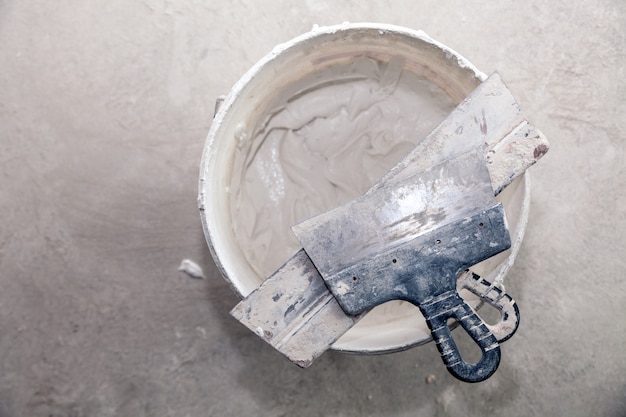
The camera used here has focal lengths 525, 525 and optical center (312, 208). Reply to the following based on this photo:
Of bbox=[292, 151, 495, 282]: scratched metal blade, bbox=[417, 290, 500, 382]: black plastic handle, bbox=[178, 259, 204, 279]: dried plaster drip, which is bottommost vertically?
bbox=[178, 259, 204, 279]: dried plaster drip

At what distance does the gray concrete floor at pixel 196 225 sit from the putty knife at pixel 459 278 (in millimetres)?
468

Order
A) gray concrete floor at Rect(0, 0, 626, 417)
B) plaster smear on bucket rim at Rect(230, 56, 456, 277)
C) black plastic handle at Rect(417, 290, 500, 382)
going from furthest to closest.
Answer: gray concrete floor at Rect(0, 0, 626, 417), plaster smear on bucket rim at Rect(230, 56, 456, 277), black plastic handle at Rect(417, 290, 500, 382)

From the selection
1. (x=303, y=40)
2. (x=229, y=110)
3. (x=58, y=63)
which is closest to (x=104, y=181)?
(x=58, y=63)

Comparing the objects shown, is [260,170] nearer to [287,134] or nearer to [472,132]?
[287,134]

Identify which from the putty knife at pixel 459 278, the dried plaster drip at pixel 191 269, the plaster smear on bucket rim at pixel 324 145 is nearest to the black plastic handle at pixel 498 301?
the putty knife at pixel 459 278

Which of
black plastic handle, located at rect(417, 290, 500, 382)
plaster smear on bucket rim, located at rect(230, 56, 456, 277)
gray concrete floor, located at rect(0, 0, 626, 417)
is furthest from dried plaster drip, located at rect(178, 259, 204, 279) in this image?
black plastic handle, located at rect(417, 290, 500, 382)

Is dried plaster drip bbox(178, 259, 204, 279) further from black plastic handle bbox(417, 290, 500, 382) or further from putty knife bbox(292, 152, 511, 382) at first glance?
black plastic handle bbox(417, 290, 500, 382)

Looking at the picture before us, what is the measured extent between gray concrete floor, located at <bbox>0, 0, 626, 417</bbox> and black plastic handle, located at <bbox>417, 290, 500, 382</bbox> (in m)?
0.53

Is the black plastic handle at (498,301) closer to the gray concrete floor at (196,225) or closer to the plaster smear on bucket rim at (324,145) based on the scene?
the plaster smear on bucket rim at (324,145)

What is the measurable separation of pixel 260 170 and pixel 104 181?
1.53 ft

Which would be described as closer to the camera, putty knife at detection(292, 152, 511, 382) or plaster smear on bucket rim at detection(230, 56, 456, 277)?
putty knife at detection(292, 152, 511, 382)

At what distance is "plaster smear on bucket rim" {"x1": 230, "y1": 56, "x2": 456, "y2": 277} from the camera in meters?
1.13

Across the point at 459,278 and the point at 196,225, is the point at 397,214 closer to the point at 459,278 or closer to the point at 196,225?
the point at 459,278

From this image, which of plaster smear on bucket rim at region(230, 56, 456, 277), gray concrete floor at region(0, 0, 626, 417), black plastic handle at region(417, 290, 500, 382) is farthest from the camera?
gray concrete floor at region(0, 0, 626, 417)
